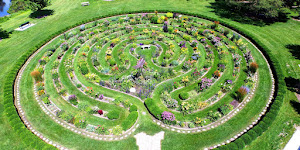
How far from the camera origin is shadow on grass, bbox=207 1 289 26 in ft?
154

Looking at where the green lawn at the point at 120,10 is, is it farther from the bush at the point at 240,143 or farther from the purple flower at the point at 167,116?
the purple flower at the point at 167,116

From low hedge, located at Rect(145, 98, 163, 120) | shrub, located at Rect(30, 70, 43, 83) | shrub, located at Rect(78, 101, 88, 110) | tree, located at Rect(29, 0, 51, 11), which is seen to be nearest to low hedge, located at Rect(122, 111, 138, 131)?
low hedge, located at Rect(145, 98, 163, 120)

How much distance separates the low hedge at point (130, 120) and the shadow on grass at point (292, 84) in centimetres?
2392

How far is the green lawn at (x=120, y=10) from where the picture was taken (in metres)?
21.9

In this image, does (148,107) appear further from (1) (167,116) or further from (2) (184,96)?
(2) (184,96)

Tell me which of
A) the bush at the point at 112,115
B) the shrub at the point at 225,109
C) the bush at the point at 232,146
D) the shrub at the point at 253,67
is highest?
the shrub at the point at 253,67

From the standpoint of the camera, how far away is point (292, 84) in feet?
92.5

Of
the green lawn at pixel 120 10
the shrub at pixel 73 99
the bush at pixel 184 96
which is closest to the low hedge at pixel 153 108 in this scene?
the green lawn at pixel 120 10

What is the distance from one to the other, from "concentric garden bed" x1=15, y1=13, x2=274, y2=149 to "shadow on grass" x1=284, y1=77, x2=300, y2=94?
7.35 feet

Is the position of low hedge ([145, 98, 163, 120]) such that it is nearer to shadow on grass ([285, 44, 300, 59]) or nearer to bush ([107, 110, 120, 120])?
bush ([107, 110, 120, 120])

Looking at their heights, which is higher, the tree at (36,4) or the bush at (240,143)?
the tree at (36,4)

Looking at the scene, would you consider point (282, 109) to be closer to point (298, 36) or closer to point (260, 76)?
point (260, 76)

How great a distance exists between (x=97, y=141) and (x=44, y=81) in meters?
16.3

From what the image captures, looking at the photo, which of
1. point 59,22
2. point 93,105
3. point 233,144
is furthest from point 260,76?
point 59,22
